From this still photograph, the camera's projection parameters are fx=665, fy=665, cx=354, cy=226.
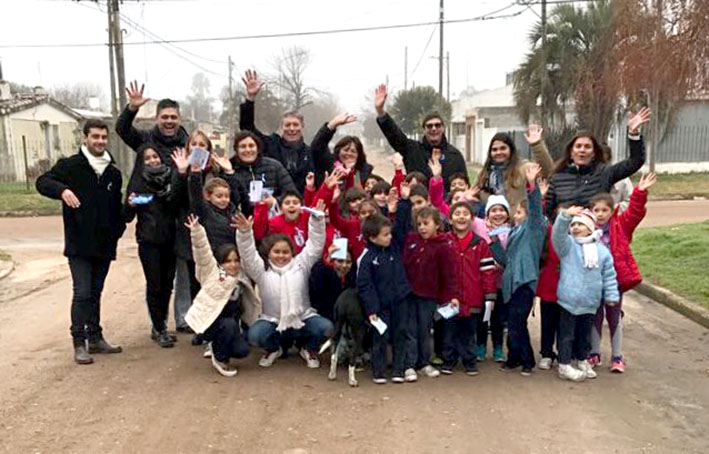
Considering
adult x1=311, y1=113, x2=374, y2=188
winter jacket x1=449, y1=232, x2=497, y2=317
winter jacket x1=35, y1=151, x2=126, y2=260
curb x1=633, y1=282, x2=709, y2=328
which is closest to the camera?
winter jacket x1=449, y1=232, x2=497, y2=317

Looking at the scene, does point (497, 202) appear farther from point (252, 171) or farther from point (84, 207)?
point (84, 207)

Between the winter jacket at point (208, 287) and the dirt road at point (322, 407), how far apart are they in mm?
449

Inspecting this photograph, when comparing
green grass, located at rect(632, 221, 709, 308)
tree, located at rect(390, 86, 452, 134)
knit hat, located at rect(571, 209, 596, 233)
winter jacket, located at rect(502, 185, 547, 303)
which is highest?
tree, located at rect(390, 86, 452, 134)

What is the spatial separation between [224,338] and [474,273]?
80.4 inches

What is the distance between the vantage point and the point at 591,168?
5570 millimetres

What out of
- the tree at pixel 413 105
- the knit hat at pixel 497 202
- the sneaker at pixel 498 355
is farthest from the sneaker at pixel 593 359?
the tree at pixel 413 105

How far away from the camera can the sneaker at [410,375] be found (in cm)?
509

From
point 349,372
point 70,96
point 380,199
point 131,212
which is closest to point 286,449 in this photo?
point 349,372

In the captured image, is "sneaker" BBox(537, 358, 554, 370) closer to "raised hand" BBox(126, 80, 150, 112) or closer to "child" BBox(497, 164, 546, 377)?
"child" BBox(497, 164, 546, 377)

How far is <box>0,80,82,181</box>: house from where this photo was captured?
26.0 meters

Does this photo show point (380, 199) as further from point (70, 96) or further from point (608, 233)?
point (70, 96)

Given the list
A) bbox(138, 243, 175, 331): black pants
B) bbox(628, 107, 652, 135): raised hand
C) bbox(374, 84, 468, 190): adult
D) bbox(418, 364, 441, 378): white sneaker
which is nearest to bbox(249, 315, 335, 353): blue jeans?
bbox(418, 364, 441, 378): white sneaker

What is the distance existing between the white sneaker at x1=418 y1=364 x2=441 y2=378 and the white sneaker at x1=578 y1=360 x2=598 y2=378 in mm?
1107

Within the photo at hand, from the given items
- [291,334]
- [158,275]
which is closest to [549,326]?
[291,334]
